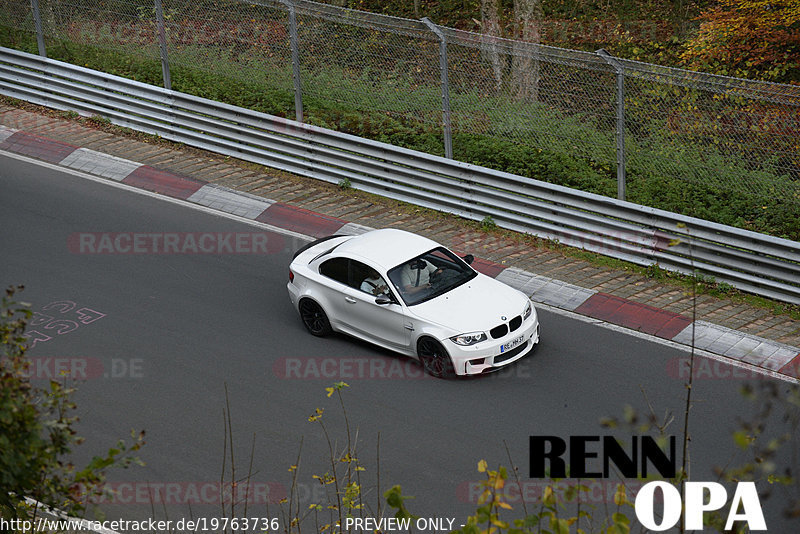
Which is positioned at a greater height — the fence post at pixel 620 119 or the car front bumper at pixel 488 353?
the fence post at pixel 620 119

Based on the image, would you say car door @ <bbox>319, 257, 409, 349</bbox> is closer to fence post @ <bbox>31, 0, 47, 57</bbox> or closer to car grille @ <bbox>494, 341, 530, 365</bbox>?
car grille @ <bbox>494, 341, 530, 365</bbox>

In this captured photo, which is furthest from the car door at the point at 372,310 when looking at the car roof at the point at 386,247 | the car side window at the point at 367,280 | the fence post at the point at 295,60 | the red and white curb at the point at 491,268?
the fence post at the point at 295,60

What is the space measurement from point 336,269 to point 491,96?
452 centimetres

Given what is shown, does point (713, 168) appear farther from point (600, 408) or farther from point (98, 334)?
point (98, 334)

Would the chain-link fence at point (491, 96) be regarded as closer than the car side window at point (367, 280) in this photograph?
No

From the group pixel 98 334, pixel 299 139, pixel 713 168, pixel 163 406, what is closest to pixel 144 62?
pixel 299 139

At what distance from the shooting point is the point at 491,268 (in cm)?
1472

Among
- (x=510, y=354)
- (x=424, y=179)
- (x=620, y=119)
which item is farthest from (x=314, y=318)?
(x=620, y=119)

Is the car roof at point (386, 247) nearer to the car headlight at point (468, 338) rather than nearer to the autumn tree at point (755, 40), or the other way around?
the car headlight at point (468, 338)

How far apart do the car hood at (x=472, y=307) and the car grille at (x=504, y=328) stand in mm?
54

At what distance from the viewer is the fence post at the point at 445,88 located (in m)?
15.2

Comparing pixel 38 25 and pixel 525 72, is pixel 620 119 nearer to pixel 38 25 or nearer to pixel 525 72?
pixel 525 72

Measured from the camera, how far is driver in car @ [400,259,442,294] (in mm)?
12375

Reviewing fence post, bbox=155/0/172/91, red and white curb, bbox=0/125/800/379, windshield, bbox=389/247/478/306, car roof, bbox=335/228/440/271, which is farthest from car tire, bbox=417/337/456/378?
fence post, bbox=155/0/172/91
